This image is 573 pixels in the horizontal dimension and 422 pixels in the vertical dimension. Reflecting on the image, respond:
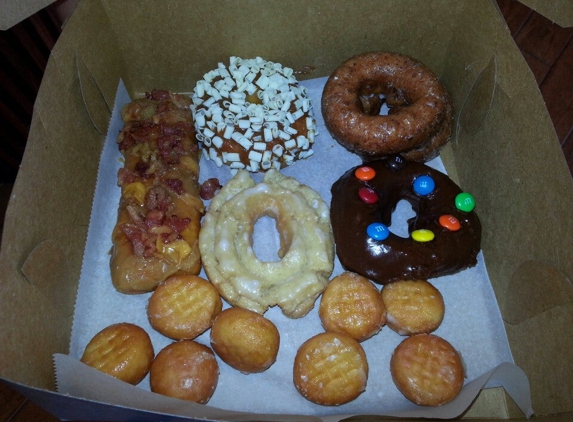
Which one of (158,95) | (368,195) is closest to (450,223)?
(368,195)

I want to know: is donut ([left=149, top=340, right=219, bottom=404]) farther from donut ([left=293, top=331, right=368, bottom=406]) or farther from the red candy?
the red candy

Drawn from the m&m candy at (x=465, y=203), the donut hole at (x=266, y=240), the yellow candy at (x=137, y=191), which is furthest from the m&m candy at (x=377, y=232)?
the yellow candy at (x=137, y=191)

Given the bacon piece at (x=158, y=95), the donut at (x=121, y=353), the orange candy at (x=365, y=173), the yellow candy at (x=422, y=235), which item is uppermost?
the bacon piece at (x=158, y=95)

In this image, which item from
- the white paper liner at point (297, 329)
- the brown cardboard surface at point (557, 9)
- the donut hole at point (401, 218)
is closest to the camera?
the brown cardboard surface at point (557, 9)

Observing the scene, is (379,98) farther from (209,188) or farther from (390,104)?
(209,188)

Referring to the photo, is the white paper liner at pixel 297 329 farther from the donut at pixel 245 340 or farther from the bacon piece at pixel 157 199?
the bacon piece at pixel 157 199

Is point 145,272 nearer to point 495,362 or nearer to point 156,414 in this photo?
point 156,414
